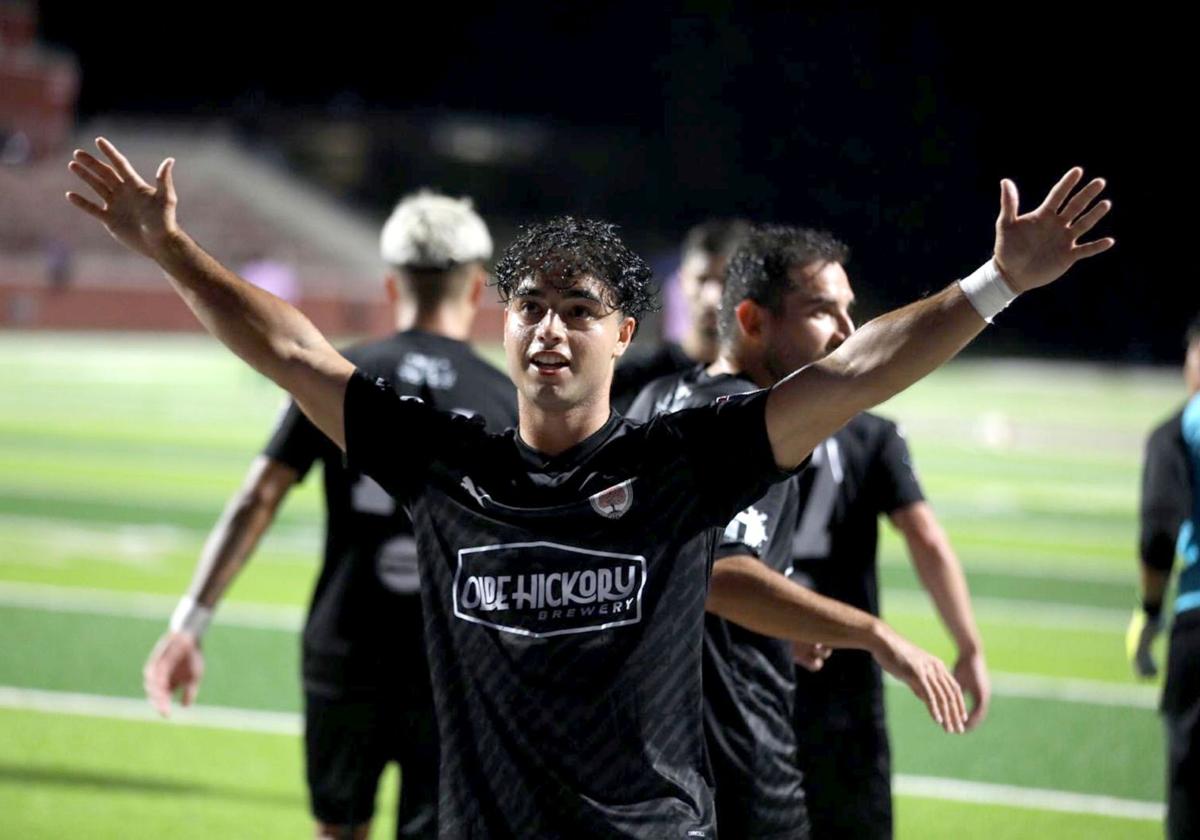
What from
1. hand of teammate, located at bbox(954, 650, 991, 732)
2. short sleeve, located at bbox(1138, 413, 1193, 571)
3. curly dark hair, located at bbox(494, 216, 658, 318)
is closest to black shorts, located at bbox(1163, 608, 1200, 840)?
short sleeve, located at bbox(1138, 413, 1193, 571)

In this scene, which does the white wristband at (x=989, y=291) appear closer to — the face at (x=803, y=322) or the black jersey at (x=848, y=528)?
the face at (x=803, y=322)

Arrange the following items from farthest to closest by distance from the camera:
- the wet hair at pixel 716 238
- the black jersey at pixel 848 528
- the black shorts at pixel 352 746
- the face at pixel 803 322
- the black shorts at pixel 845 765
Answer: the wet hair at pixel 716 238, the black shorts at pixel 352 746, the black jersey at pixel 848 528, the black shorts at pixel 845 765, the face at pixel 803 322

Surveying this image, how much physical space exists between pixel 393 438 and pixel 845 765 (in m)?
1.90

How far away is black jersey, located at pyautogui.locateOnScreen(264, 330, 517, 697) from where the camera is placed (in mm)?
4703

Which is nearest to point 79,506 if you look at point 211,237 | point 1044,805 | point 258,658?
point 258,658

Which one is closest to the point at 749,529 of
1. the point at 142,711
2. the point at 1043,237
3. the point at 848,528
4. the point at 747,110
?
the point at 1043,237

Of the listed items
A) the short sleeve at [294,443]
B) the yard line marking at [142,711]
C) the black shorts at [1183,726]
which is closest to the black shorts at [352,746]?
the short sleeve at [294,443]

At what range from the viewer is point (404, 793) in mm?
4551

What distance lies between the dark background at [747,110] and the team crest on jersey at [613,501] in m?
30.7

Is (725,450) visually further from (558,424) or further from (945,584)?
(945,584)

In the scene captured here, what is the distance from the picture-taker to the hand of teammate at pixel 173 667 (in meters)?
4.68

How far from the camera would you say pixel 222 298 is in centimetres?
325

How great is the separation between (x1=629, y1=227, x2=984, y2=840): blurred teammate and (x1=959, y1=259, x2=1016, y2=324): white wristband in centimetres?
90

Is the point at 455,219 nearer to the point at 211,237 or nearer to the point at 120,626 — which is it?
the point at 120,626
